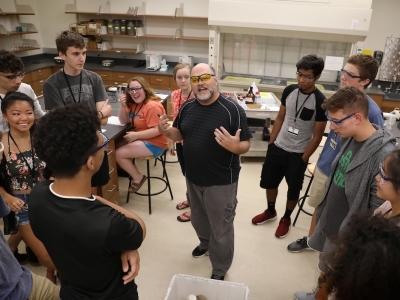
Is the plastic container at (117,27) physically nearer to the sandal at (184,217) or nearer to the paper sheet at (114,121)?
the paper sheet at (114,121)

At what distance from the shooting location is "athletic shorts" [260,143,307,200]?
2581 millimetres

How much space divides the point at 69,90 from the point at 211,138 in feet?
4.38

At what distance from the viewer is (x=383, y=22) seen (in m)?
4.77

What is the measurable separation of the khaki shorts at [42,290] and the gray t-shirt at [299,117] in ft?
6.23

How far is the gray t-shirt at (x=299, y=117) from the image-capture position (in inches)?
93.6

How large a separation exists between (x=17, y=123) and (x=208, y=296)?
162 cm

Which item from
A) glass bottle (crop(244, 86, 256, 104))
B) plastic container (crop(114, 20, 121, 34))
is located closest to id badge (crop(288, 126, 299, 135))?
glass bottle (crop(244, 86, 256, 104))

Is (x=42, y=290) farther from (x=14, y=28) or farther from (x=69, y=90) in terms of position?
(x=14, y=28)

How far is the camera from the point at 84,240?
1056 mm

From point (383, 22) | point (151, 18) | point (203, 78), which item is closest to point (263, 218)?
point (203, 78)

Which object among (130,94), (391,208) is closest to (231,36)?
(130,94)

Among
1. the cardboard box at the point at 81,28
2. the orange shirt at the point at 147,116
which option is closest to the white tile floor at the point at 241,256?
the orange shirt at the point at 147,116

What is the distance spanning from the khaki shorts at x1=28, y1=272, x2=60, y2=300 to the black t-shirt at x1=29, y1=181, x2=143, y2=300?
0.42m

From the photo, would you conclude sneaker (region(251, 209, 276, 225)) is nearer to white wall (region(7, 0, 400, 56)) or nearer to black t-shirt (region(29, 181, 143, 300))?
black t-shirt (region(29, 181, 143, 300))
